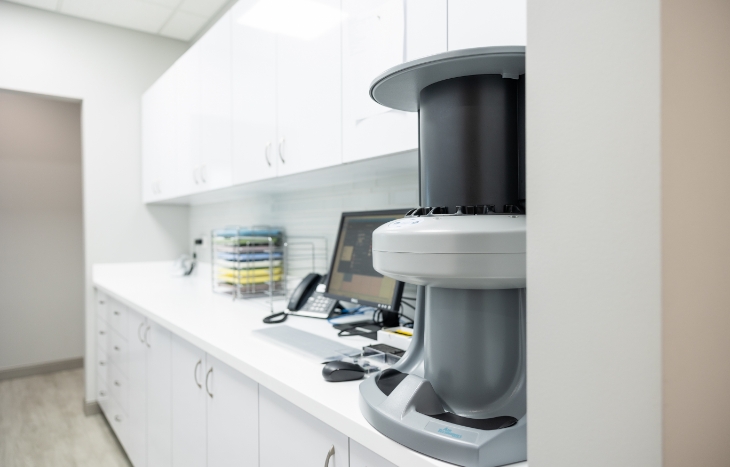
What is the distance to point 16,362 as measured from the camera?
A: 4035mm

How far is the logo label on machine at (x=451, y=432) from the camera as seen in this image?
2.13 feet

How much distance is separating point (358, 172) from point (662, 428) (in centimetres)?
137

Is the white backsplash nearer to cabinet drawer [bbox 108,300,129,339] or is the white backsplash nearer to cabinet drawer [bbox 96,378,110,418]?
cabinet drawer [bbox 108,300,129,339]

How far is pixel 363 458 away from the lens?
83cm

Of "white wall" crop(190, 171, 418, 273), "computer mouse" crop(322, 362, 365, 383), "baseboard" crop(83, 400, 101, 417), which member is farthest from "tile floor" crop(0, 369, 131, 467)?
"computer mouse" crop(322, 362, 365, 383)

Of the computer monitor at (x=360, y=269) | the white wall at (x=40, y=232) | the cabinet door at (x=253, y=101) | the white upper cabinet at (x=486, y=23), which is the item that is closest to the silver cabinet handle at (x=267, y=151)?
the cabinet door at (x=253, y=101)

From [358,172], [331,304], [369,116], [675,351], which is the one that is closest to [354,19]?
[369,116]

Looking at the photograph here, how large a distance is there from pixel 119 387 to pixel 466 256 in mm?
2726

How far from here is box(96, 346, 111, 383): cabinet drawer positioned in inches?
122

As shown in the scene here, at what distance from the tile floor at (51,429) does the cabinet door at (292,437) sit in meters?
1.94

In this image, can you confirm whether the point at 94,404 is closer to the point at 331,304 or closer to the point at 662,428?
the point at 331,304

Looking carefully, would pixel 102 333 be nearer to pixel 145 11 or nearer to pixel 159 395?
pixel 159 395

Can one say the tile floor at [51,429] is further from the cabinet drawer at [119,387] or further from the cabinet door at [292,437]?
the cabinet door at [292,437]

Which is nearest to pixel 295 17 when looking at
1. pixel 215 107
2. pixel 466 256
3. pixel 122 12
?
pixel 215 107
